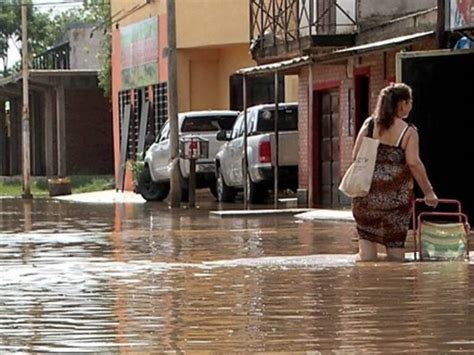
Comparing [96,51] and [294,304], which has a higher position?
[96,51]

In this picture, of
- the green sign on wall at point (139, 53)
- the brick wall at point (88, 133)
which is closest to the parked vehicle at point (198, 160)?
the green sign on wall at point (139, 53)

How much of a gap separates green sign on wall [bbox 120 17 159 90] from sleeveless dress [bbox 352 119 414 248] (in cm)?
2783

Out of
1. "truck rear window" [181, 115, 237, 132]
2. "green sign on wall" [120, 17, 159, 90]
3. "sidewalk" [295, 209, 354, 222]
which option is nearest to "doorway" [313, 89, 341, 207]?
"sidewalk" [295, 209, 354, 222]

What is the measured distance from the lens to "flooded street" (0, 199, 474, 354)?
8.02 m

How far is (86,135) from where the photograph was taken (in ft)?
175

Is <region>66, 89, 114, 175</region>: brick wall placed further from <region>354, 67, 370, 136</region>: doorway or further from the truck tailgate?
<region>354, 67, 370, 136</region>: doorway

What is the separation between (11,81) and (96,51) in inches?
546

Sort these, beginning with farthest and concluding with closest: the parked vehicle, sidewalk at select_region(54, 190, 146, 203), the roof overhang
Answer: the roof overhang
sidewalk at select_region(54, 190, 146, 203)
the parked vehicle

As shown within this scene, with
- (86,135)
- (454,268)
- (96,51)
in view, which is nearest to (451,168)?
(454,268)

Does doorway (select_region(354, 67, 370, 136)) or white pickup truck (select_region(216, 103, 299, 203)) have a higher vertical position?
doorway (select_region(354, 67, 370, 136))

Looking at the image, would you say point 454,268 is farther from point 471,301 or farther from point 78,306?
point 78,306

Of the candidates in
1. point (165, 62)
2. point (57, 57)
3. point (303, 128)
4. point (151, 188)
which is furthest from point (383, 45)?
point (57, 57)

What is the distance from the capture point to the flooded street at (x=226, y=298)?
8023mm

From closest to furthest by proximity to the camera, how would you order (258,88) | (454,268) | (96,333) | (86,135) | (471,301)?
(96,333), (471,301), (454,268), (258,88), (86,135)
